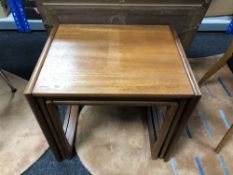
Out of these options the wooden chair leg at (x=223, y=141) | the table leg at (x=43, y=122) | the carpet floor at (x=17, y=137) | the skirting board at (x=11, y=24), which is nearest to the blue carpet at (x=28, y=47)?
the skirting board at (x=11, y=24)

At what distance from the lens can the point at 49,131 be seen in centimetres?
90

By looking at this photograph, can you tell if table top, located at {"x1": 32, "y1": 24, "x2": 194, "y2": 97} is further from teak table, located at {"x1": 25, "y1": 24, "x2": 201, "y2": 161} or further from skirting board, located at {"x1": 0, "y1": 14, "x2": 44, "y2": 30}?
skirting board, located at {"x1": 0, "y1": 14, "x2": 44, "y2": 30}

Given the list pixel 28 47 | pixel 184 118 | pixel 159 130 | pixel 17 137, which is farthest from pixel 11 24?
pixel 184 118

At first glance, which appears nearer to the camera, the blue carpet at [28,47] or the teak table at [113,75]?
the teak table at [113,75]

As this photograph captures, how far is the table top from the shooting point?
740 millimetres

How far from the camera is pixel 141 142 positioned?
1217 mm

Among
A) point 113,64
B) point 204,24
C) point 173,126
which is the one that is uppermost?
point 113,64

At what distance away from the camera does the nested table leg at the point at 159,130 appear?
0.80 metres

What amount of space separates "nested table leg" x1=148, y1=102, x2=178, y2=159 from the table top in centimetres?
11

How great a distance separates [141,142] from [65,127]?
18.7 inches

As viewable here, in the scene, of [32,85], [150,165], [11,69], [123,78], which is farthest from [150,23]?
[11,69]

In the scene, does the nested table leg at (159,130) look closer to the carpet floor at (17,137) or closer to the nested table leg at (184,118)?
the nested table leg at (184,118)

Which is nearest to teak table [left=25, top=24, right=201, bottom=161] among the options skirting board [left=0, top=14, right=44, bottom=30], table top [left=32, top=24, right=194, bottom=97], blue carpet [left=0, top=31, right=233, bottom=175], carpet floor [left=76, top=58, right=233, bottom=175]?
table top [left=32, top=24, right=194, bottom=97]

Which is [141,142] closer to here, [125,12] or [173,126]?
[173,126]
